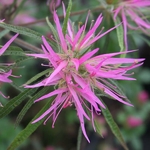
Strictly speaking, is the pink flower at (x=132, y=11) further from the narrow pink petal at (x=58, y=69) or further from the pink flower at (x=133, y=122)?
the pink flower at (x=133, y=122)

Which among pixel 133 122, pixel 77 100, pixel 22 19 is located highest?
pixel 22 19

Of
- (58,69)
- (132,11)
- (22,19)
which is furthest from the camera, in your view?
(22,19)

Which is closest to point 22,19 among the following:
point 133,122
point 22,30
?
point 133,122

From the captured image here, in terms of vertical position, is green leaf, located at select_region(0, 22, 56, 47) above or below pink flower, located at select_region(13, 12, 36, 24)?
above

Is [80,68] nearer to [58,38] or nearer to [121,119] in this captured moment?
[58,38]

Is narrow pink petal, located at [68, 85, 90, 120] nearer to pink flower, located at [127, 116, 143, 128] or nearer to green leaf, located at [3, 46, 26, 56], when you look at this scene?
green leaf, located at [3, 46, 26, 56]

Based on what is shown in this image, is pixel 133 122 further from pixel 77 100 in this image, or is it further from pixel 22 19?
pixel 77 100

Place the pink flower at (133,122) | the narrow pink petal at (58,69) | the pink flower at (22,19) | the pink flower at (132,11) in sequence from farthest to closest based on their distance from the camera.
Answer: the pink flower at (133,122)
the pink flower at (22,19)
the pink flower at (132,11)
the narrow pink petal at (58,69)

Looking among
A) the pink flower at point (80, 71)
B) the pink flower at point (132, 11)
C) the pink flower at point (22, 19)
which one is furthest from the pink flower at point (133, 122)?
the pink flower at point (80, 71)

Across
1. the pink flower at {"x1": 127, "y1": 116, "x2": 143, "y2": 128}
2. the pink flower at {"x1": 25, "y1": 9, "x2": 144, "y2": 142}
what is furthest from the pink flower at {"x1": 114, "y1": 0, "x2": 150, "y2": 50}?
the pink flower at {"x1": 127, "y1": 116, "x2": 143, "y2": 128}

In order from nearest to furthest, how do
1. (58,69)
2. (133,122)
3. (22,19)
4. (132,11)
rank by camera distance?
1. (58,69)
2. (132,11)
3. (22,19)
4. (133,122)

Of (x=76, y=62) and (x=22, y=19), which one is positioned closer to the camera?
(x=76, y=62)
